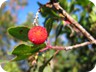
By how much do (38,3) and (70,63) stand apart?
194 centimetres

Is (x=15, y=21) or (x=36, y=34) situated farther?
(x=15, y=21)

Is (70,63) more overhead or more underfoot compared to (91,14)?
more underfoot

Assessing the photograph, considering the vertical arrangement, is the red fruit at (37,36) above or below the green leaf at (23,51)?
above

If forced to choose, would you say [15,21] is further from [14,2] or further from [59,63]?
[59,63]

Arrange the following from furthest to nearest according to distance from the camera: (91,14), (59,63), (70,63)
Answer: (59,63), (70,63), (91,14)

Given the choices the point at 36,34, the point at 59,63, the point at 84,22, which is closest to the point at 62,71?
the point at 59,63

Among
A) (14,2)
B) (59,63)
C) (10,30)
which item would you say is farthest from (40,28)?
(14,2)

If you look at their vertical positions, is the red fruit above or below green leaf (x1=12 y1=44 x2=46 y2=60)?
above

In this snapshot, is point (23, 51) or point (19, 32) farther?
point (19, 32)

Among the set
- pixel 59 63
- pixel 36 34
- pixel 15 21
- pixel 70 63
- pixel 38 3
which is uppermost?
pixel 38 3

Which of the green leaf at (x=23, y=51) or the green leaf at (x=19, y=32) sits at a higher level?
the green leaf at (x=19, y=32)

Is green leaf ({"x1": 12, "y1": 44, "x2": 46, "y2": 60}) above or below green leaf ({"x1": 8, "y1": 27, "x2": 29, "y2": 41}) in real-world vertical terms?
below

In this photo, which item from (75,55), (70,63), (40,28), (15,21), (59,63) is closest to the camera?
(40,28)

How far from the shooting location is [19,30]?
1286 millimetres
